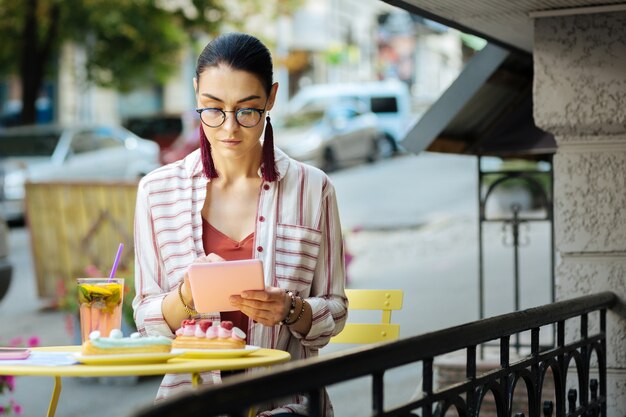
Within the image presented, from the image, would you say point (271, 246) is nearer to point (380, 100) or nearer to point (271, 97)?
point (271, 97)

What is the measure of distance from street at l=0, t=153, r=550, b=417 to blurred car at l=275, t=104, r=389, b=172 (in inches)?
72.2

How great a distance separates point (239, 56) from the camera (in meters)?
3.47

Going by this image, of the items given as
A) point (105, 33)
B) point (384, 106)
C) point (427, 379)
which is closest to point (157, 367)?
point (427, 379)

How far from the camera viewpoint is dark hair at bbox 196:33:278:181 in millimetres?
3471

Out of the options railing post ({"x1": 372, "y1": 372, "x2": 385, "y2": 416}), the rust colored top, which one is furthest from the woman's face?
railing post ({"x1": 372, "y1": 372, "x2": 385, "y2": 416})

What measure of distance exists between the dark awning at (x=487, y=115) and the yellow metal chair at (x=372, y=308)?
224 centimetres

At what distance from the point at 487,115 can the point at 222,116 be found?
11.6 feet

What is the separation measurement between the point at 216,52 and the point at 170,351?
864 millimetres

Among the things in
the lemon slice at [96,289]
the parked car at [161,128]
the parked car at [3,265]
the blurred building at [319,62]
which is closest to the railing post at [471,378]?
the lemon slice at [96,289]

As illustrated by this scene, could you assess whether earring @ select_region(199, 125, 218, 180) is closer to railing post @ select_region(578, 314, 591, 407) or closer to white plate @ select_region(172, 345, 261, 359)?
white plate @ select_region(172, 345, 261, 359)

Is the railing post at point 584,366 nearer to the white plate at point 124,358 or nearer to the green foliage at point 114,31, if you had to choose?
the white plate at point 124,358

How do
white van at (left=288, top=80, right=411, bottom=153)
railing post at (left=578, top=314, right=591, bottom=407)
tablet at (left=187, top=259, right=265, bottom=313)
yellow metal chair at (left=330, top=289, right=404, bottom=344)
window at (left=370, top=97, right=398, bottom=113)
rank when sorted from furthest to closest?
window at (left=370, top=97, right=398, bottom=113), white van at (left=288, top=80, right=411, bottom=153), railing post at (left=578, top=314, right=591, bottom=407), yellow metal chair at (left=330, top=289, right=404, bottom=344), tablet at (left=187, top=259, right=265, bottom=313)

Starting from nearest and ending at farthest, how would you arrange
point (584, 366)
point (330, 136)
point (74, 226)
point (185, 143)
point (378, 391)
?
point (378, 391), point (584, 366), point (74, 226), point (185, 143), point (330, 136)

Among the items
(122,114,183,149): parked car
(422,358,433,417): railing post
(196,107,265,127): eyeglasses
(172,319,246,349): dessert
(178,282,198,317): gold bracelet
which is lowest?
(422,358,433,417): railing post
